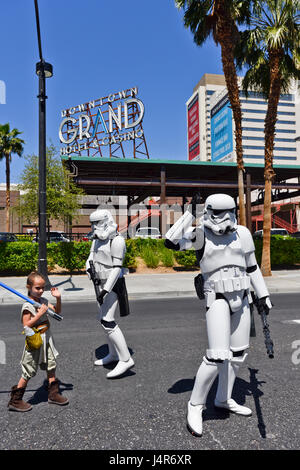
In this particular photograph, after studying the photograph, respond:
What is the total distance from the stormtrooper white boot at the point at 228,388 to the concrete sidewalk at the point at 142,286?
6550mm

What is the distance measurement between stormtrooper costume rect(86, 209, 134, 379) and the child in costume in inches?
34.8

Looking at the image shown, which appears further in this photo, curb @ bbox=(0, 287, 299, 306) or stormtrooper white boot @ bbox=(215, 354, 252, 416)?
curb @ bbox=(0, 287, 299, 306)

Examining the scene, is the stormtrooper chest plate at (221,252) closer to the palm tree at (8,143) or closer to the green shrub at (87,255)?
the green shrub at (87,255)

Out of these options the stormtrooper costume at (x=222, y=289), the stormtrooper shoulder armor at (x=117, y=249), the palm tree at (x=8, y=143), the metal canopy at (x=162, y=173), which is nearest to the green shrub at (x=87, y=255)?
the metal canopy at (x=162, y=173)

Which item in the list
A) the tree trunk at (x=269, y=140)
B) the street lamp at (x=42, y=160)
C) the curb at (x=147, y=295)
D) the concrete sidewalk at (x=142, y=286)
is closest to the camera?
the curb at (x=147, y=295)

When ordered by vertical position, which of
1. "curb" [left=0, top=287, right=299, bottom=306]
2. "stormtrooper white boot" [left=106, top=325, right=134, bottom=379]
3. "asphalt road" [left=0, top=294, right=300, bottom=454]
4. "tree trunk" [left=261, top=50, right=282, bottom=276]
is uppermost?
"tree trunk" [left=261, top=50, right=282, bottom=276]

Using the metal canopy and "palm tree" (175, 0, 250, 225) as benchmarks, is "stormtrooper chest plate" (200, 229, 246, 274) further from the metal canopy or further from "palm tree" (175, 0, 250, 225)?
the metal canopy

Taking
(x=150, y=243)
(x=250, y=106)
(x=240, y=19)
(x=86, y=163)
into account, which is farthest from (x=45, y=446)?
(x=250, y=106)

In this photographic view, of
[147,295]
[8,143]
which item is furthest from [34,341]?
[8,143]

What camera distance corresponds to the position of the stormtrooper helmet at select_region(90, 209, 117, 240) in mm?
3903

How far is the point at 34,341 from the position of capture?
286 cm

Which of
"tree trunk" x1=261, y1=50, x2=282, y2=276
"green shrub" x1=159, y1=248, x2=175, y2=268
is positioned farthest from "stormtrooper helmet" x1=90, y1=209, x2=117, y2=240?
"green shrub" x1=159, y1=248, x2=175, y2=268

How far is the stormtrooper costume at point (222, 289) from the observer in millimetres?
2639

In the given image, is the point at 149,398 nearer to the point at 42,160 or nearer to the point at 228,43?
the point at 42,160
